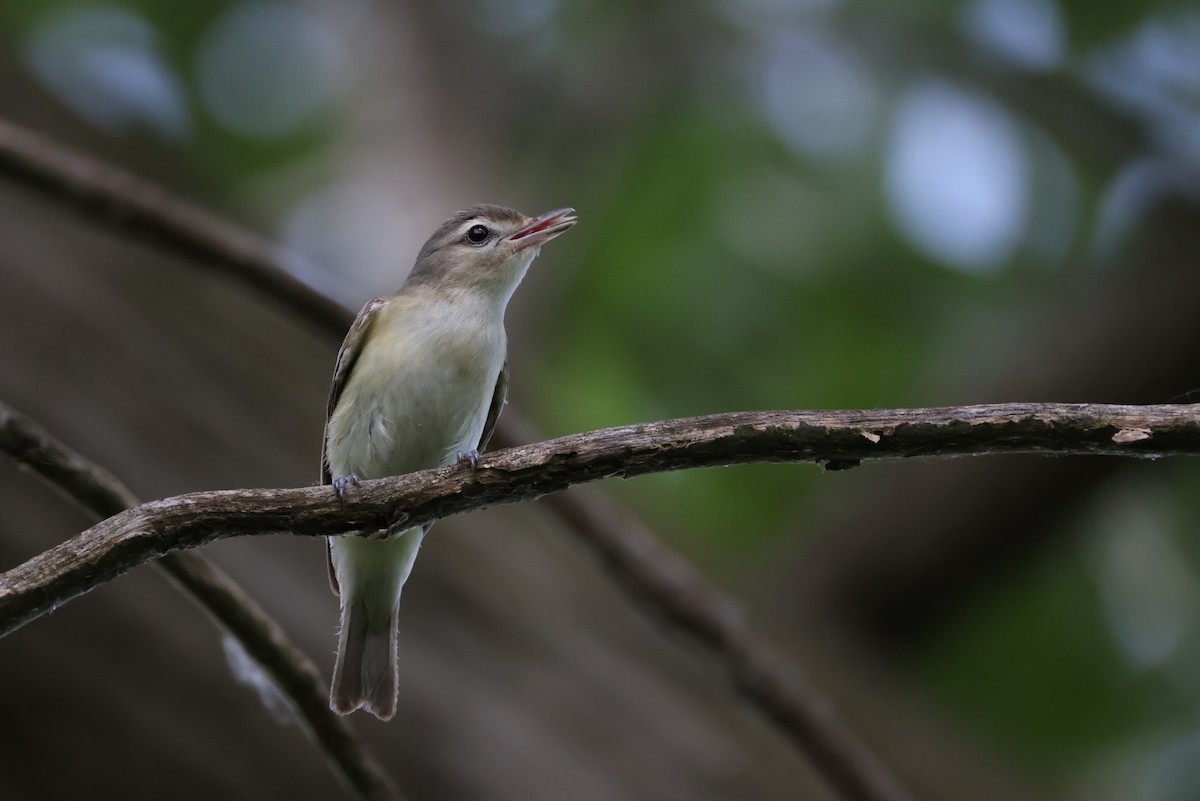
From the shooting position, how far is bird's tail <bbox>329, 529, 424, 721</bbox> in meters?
4.35

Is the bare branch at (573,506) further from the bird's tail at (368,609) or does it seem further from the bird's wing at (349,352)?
the bird's tail at (368,609)

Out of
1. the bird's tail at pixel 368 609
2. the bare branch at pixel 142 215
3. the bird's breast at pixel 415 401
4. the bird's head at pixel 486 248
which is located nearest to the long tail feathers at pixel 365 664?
the bird's tail at pixel 368 609

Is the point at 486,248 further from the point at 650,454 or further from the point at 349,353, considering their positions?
the point at 650,454

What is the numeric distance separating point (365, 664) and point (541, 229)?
196 centimetres

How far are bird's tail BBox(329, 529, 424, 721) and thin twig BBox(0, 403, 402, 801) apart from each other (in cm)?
105

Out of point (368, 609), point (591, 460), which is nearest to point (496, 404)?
point (368, 609)

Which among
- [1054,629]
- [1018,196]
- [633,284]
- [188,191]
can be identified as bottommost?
[1054,629]

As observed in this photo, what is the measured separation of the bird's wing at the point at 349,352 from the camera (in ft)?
15.8

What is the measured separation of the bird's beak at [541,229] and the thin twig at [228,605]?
2.34 meters

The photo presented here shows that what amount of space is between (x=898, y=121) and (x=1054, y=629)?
3.74 meters

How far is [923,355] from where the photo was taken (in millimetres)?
8305

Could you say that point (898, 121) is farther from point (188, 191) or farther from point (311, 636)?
point (311, 636)

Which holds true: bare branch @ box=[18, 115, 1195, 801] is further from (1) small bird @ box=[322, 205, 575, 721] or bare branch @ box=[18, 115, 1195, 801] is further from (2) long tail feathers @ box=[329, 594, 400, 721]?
(2) long tail feathers @ box=[329, 594, 400, 721]

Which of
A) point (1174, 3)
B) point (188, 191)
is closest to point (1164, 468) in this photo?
point (1174, 3)
